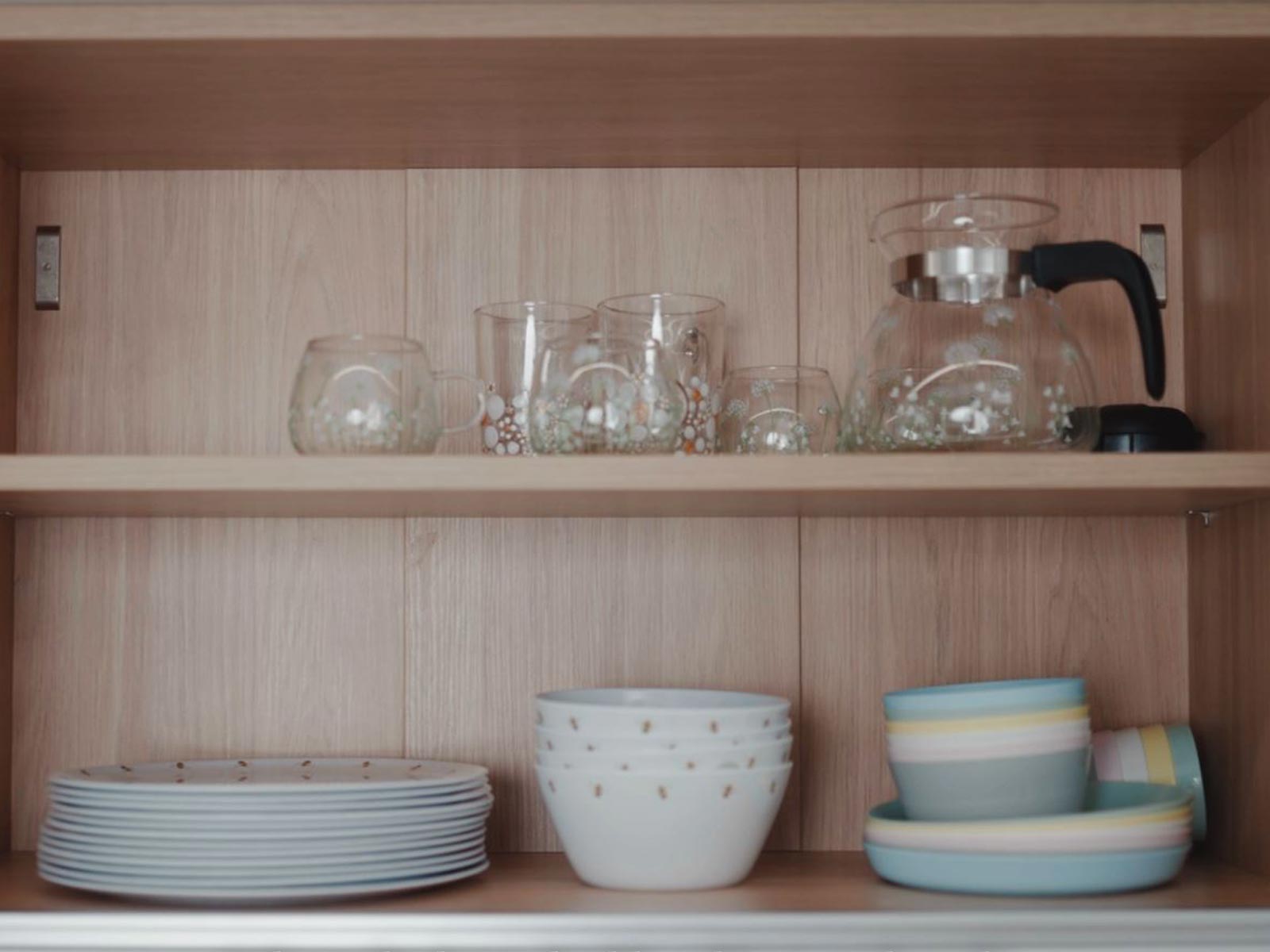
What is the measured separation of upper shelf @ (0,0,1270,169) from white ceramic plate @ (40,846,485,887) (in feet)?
1.92

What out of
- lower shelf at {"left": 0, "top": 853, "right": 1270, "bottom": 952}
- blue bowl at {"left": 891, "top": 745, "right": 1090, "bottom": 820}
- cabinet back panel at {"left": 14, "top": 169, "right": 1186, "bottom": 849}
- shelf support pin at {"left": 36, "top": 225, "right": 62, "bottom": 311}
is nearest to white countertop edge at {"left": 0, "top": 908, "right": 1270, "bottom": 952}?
lower shelf at {"left": 0, "top": 853, "right": 1270, "bottom": 952}

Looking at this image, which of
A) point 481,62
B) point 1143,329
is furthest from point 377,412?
point 1143,329

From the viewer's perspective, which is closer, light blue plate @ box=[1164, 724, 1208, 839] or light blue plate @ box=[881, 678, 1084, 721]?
light blue plate @ box=[881, 678, 1084, 721]

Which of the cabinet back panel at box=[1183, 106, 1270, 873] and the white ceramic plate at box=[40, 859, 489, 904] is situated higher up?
the cabinet back panel at box=[1183, 106, 1270, 873]

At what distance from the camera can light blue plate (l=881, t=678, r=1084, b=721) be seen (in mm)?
1097

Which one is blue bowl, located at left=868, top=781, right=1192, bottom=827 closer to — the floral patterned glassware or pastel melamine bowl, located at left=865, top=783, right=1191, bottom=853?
pastel melamine bowl, located at left=865, top=783, right=1191, bottom=853

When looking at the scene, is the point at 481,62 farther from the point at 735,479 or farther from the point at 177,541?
the point at 177,541

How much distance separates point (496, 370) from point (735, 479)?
27 centimetres

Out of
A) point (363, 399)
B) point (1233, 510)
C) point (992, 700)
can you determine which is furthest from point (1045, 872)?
point (363, 399)

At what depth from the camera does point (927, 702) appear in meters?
1.11

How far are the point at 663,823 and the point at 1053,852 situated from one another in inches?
10.8

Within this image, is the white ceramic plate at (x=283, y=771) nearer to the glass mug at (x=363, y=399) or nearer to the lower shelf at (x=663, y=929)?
the lower shelf at (x=663, y=929)

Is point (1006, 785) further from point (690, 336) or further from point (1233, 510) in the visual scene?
point (690, 336)

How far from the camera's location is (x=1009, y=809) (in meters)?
1.10
